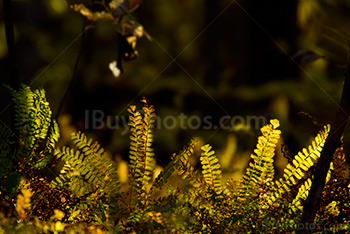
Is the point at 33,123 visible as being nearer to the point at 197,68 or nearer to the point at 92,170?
the point at 92,170

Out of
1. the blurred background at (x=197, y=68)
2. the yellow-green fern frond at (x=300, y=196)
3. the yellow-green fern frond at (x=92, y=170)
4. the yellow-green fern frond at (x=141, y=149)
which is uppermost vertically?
the blurred background at (x=197, y=68)

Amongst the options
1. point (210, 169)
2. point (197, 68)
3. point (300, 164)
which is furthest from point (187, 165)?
point (197, 68)

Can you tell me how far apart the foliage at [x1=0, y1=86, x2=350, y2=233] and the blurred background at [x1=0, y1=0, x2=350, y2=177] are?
3.23 m

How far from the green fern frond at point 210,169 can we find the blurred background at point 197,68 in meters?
3.23

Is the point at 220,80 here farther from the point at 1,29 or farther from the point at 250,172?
the point at 250,172

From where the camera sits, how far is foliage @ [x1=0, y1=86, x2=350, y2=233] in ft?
1.79

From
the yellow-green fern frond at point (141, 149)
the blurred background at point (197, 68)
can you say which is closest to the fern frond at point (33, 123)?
the yellow-green fern frond at point (141, 149)

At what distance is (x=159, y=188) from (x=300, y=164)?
17 centimetres

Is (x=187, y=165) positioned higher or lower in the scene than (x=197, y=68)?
lower

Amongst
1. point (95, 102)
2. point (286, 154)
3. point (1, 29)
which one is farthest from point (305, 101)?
point (286, 154)

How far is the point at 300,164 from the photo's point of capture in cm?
56

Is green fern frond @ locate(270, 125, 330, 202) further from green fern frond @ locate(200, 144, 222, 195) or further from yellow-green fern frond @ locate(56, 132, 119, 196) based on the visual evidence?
yellow-green fern frond @ locate(56, 132, 119, 196)

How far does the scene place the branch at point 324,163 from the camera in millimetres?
503

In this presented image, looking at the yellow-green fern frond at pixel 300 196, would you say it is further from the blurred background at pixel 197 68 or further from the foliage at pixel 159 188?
the blurred background at pixel 197 68
